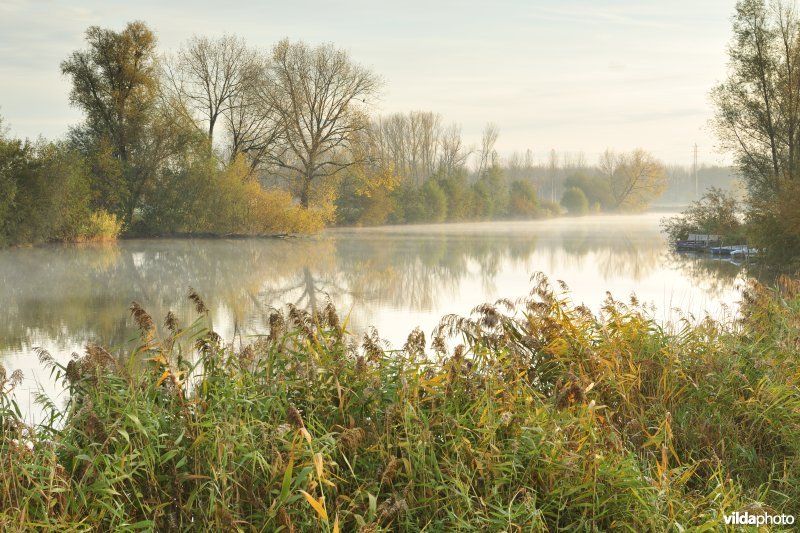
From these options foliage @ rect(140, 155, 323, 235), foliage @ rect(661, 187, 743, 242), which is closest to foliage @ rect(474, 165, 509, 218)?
foliage @ rect(140, 155, 323, 235)

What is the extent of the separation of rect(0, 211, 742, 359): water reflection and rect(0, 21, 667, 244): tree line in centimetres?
289

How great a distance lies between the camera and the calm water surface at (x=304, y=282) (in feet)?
36.4

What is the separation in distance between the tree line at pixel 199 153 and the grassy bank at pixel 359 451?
2501 centimetres

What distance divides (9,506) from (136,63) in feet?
113

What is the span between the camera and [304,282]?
1745 cm

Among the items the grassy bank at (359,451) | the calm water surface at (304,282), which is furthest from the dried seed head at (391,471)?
the calm water surface at (304,282)

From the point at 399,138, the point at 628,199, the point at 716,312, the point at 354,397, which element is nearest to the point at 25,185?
the point at 716,312

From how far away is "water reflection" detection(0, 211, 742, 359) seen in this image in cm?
1170

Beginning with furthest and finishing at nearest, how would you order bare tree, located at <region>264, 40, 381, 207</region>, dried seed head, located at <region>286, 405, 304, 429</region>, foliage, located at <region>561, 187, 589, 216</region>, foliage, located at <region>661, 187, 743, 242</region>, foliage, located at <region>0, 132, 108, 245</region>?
foliage, located at <region>561, 187, 589, 216</region> → bare tree, located at <region>264, 40, 381, 207</region> → foliage, located at <region>661, 187, 743, 242</region> → foliage, located at <region>0, 132, 108, 245</region> → dried seed head, located at <region>286, 405, 304, 429</region>

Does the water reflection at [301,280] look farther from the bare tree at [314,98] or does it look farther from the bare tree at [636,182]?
the bare tree at [636,182]

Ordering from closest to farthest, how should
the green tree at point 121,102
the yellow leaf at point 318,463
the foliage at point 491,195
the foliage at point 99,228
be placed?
the yellow leaf at point 318,463 → the foliage at point 99,228 → the green tree at point 121,102 → the foliage at point 491,195

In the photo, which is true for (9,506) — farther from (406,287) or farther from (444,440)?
(406,287)

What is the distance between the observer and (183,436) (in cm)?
400

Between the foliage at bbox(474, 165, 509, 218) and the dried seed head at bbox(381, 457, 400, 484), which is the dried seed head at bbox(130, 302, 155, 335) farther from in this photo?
the foliage at bbox(474, 165, 509, 218)
